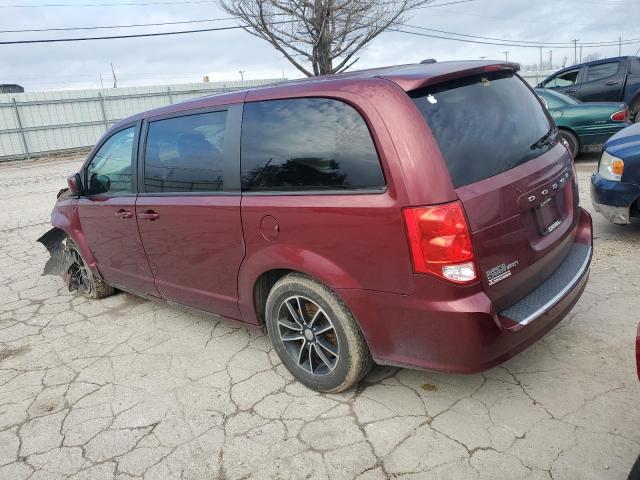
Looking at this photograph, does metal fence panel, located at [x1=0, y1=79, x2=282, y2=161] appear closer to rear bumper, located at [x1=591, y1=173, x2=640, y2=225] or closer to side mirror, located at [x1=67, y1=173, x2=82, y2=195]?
side mirror, located at [x1=67, y1=173, x2=82, y2=195]

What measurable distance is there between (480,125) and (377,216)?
0.72 meters

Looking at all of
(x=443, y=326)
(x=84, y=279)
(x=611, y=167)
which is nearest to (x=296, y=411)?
(x=443, y=326)

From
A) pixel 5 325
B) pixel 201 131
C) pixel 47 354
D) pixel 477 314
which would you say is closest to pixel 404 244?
pixel 477 314

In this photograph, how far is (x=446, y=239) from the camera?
217cm

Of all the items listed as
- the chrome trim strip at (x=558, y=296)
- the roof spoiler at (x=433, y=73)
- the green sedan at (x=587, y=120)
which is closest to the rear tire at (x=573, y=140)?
the green sedan at (x=587, y=120)

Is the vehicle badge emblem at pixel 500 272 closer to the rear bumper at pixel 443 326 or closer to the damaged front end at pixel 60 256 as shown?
the rear bumper at pixel 443 326

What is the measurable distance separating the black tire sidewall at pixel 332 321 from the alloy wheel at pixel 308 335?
0.03 meters

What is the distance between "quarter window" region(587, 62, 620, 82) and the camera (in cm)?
1060

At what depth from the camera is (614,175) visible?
4602mm

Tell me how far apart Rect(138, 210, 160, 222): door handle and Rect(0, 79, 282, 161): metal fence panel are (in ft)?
61.9

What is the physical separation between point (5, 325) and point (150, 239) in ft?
6.29

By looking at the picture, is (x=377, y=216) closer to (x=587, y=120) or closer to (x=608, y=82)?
(x=587, y=120)

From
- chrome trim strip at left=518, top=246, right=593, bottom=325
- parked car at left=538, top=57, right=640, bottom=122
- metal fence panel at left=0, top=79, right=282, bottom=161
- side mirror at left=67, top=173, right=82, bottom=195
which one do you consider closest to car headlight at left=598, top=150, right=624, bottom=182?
chrome trim strip at left=518, top=246, right=593, bottom=325

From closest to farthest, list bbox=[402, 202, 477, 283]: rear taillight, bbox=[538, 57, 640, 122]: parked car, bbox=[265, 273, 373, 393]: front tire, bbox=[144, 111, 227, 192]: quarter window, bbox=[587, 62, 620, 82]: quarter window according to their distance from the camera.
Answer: bbox=[402, 202, 477, 283]: rear taillight → bbox=[265, 273, 373, 393]: front tire → bbox=[144, 111, 227, 192]: quarter window → bbox=[538, 57, 640, 122]: parked car → bbox=[587, 62, 620, 82]: quarter window
